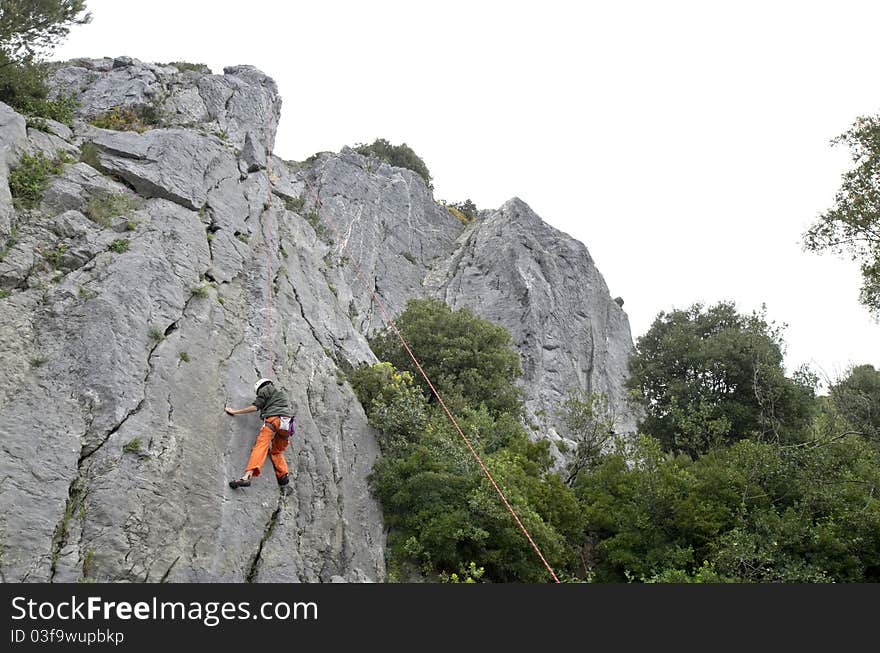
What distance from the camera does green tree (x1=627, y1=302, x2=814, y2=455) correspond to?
25922 mm

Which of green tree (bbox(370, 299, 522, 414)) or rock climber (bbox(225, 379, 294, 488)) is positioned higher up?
green tree (bbox(370, 299, 522, 414))

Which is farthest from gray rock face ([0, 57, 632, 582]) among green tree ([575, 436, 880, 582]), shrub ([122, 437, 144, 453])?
green tree ([575, 436, 880, 582])

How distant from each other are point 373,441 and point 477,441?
9.39 ft

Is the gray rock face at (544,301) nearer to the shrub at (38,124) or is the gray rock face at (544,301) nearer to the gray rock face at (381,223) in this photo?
the gray rock face at (381,223)

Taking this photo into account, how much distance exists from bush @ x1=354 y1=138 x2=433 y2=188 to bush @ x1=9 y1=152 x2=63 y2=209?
40.4m

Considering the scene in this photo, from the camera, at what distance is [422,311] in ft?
85.6

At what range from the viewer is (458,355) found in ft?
76.3

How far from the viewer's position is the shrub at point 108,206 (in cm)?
1448

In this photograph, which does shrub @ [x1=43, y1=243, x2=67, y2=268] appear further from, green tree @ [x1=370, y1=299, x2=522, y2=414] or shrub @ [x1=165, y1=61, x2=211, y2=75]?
shrub @ [x1=165, y1=61, x2=211, y2=75]

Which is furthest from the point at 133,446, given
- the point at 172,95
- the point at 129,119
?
the point at 172,95

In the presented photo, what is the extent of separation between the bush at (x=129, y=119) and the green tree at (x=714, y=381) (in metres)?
21.4

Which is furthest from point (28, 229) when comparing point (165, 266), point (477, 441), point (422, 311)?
point (422, 311)

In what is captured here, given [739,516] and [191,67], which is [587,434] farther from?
[191,67]

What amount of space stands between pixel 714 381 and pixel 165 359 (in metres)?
26.2
